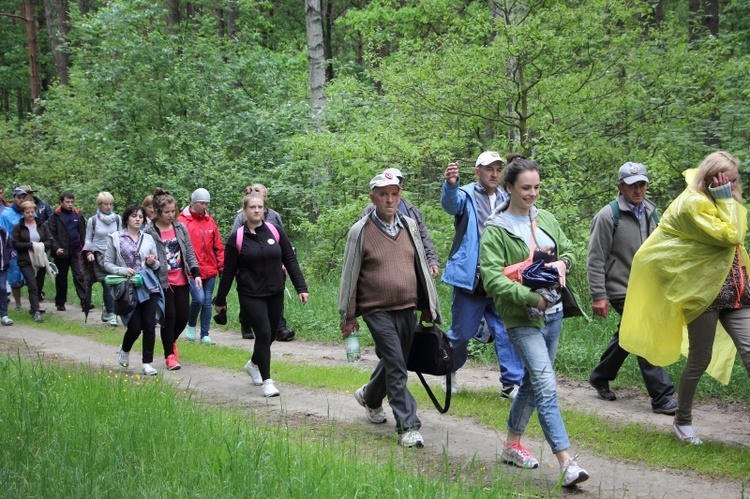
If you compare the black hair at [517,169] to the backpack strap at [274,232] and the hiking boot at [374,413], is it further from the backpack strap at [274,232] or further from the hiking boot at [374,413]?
the backpack strap at [274,232]

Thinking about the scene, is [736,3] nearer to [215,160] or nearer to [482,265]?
[215,160]

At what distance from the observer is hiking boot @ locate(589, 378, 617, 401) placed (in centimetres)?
813

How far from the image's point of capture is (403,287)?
676cm

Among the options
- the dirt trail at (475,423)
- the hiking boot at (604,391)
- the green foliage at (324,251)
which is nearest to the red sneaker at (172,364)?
the dirt trail at (475,423)

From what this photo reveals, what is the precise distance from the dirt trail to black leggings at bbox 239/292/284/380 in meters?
0.38

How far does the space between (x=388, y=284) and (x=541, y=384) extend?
170 centimetres

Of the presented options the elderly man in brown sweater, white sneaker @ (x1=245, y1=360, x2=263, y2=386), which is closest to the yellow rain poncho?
the elderly man in brown sweater

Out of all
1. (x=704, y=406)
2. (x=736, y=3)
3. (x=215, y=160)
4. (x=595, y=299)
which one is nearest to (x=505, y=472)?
(x=595, y=299)

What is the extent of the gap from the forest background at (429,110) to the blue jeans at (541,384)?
5318 millimetres

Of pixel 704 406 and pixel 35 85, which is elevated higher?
pixel 35 85

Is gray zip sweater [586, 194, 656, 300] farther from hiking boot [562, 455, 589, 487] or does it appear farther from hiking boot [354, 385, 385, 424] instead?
hiking boot [562, 455, 589, 487]

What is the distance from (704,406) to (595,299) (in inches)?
58.6

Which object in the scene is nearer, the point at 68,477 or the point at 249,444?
the point at 68,477

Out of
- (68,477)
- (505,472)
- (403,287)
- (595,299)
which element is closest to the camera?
(68,477)
